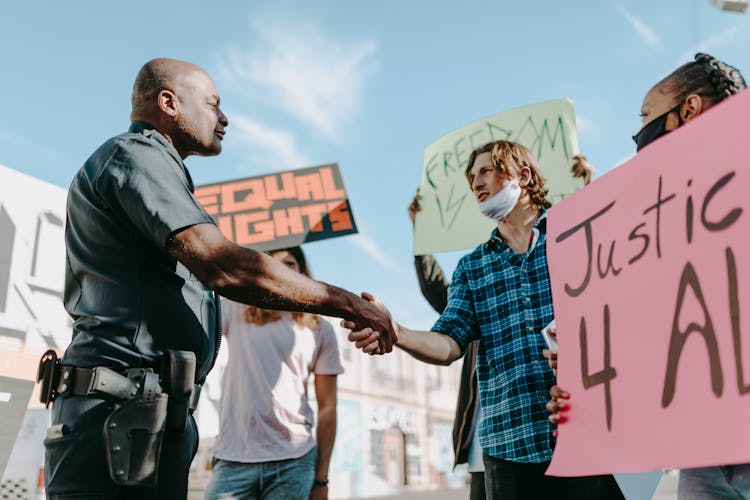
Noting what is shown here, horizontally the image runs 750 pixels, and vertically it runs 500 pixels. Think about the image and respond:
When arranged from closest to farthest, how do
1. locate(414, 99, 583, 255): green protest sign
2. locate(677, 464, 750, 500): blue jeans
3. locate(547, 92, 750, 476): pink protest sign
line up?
locate(547, 92, 750, 476): pink protest sign
locate(677, 464, 750, 500): blue jeans
locate(414, 99, 583, 255): green protest sign

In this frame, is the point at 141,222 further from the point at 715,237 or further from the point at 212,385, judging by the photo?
the point at 212,385

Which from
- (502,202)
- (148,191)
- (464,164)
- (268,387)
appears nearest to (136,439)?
(148,191)

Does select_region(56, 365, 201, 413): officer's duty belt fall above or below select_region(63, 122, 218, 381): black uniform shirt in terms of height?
below

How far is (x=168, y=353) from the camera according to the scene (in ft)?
6.02

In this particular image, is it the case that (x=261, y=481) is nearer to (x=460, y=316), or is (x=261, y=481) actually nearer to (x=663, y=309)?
(x=460, y=316)

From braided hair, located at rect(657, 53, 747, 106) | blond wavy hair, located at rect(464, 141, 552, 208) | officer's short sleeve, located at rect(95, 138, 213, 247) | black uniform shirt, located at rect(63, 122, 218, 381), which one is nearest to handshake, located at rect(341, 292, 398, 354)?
black uniform shirt, located at rect(63, 122, 218, 381)

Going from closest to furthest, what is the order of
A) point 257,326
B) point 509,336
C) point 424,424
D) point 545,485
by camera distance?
point 545,485
point 509,336
point 257,326
point 424,424

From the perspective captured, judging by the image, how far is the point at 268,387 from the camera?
11.7 ft

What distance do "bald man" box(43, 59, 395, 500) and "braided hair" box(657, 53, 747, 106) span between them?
1137 millimetres

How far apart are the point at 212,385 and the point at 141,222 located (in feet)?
19.2

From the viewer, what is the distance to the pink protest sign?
1.29m

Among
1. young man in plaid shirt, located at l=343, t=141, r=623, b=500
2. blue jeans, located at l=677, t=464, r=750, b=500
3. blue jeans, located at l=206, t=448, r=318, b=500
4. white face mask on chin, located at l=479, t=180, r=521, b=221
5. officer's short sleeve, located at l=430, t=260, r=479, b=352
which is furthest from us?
blue jeans, located at l=206, t=448, r=318, b=500

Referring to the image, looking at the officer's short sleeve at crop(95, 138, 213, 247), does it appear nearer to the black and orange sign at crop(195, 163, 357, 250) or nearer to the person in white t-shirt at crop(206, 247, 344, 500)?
the person in white t-shirt at crop(206, 247, 344, 500)

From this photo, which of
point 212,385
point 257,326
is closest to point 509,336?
point 257,326
